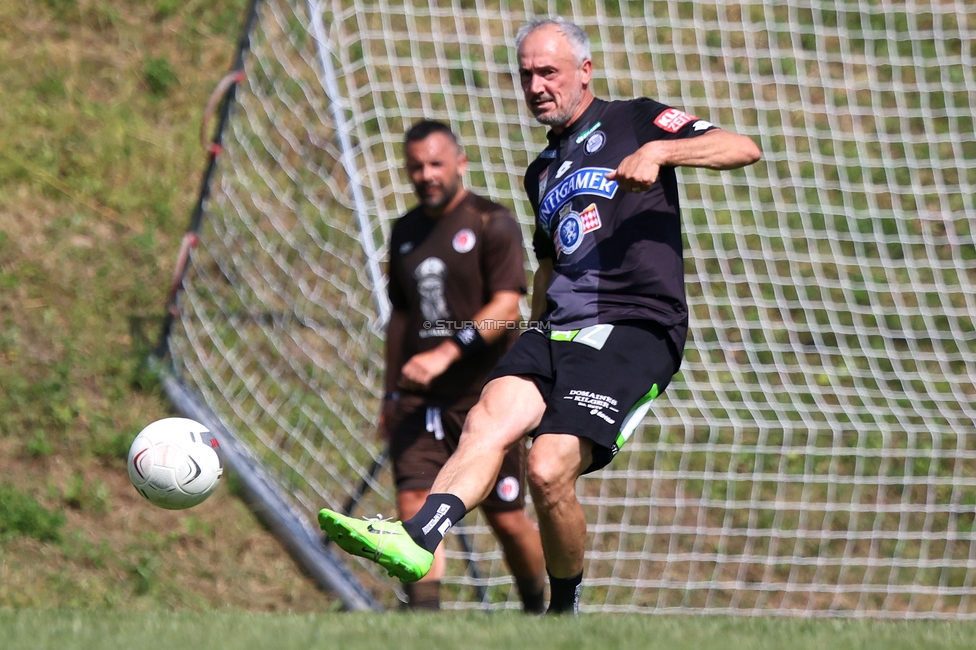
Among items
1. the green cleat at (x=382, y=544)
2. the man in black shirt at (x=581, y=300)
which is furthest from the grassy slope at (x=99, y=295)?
the green cleat at (x=382, y=544)

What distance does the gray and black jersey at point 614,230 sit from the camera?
14.6ft

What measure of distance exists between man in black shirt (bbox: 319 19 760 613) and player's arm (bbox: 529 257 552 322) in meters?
0.11

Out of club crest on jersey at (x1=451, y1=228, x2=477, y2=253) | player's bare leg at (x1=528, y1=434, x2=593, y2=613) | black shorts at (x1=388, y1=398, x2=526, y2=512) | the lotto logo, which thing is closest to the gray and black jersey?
the lotto logo

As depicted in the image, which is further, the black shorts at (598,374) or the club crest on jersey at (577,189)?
the club crest on jersey at (577,189)

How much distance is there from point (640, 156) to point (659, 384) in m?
0.87

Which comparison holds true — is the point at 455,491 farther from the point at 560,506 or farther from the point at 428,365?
the point at 428,365

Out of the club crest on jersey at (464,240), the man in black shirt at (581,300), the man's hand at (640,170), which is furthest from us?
the club crest on jersey at (464,240)

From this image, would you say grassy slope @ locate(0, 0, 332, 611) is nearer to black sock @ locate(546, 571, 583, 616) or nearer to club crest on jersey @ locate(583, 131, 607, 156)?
black sock @ locate(546, 571, 583, 616)

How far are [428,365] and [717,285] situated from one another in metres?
3.79

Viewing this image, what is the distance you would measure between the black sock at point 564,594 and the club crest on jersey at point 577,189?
1.35 meters

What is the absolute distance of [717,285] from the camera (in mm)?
8586

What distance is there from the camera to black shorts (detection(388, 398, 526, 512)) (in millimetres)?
5566

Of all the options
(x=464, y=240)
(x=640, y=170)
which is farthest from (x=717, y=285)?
(x=640, y=170)

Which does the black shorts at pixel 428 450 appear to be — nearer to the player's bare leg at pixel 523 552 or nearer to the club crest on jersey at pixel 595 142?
the player's bare leg at pixel 523 552
